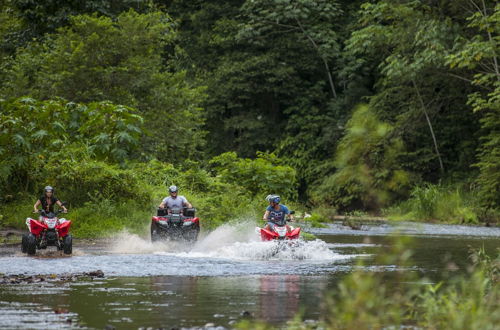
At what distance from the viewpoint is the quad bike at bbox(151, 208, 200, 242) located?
24.9 m

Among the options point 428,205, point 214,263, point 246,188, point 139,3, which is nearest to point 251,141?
point 139,3

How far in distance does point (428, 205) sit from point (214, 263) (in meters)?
24.2

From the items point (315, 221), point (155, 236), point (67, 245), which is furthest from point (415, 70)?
point (67, 245)

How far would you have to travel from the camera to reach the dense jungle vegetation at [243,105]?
A: 30.7 m

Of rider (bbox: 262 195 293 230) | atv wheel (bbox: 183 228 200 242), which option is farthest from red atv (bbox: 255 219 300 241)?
atv wheel (bbox: 183 228 200 242)

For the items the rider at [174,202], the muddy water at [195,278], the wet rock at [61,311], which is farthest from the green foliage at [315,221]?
the wet rock at [61,311]

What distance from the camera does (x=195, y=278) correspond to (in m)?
17.5

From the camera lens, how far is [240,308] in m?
12.8

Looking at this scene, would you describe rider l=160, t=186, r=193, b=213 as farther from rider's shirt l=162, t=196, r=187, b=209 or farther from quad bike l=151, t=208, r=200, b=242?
quad bike l=151, t=208, r=200, b=242

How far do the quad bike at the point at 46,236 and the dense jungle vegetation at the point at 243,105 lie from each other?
6405 mm

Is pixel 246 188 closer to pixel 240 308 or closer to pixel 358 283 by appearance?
pixel 240 308

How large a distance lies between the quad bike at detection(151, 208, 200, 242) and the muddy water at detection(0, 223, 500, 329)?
26cm

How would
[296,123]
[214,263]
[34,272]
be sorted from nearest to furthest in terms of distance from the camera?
1. [34,272]
2. [214,263]
3. [296,123]

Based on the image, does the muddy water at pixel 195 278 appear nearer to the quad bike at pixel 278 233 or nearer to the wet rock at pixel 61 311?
the wet rock at pixel 61 311
